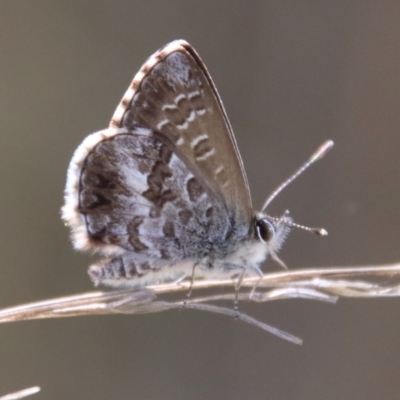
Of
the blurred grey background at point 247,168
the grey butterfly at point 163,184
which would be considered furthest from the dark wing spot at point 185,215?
the blurred grey background at point 247,168

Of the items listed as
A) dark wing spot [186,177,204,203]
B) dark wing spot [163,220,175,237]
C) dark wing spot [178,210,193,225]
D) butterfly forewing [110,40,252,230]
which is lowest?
dark wing spot [163,220,175,237]

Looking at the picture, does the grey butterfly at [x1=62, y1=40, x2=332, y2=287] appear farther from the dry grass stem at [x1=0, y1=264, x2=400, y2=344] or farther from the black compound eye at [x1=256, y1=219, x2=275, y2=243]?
the dry grass stem at [x1=0, y1=264, x2=400, y2=344]

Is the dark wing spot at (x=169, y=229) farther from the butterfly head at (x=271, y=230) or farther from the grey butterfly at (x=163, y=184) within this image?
the butterfly head at (x=271, y=230)

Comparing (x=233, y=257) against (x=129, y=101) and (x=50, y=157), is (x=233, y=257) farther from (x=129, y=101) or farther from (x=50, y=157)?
(x=50, y=157)

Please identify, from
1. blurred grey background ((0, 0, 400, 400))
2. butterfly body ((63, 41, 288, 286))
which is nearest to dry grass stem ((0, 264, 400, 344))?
butterfly body ((63, 41, 288, 286))

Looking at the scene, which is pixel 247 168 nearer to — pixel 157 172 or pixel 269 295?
pixel 157 172

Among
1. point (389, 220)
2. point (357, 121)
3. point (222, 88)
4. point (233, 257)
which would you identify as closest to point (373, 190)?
point (389, 220)
